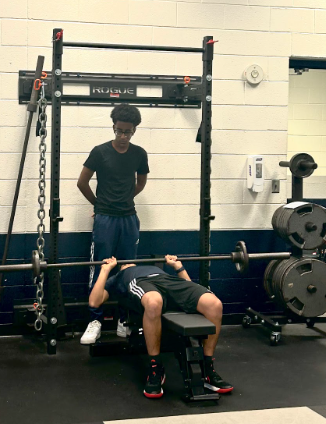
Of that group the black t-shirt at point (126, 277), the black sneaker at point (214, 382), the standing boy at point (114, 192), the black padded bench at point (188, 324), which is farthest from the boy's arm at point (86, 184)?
the black sneaker at point (214, 382)

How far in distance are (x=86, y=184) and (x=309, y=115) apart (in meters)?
2.97

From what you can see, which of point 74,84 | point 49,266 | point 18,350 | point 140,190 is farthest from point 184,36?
point 18,350

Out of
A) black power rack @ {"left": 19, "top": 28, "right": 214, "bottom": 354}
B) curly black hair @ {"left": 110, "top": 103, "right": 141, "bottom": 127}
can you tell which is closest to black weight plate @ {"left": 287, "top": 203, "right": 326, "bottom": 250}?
black power rack @ {"left": 19, "top": 28, "right": 214, "bottom": 354}

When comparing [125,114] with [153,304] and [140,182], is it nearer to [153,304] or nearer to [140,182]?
[140,182]

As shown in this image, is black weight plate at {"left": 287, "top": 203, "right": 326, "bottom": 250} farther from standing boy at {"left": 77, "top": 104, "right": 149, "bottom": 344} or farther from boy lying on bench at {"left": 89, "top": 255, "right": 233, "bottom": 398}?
standing boy at {"left": 77, "top": 104, "right": 149, "bottom": 344}

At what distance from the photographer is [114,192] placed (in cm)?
443

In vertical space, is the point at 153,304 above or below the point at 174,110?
below

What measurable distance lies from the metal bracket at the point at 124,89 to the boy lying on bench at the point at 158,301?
1.33 metres

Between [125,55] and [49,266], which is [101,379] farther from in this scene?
[125,55]

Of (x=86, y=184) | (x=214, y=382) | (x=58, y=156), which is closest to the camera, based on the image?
(x=214, y=382)

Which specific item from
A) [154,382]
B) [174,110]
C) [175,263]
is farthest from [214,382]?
[174,110]

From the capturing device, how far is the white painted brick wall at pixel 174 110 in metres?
4.51

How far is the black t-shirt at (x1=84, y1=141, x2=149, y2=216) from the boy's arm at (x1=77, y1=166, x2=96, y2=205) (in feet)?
0.12

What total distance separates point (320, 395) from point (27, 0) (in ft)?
10.6
